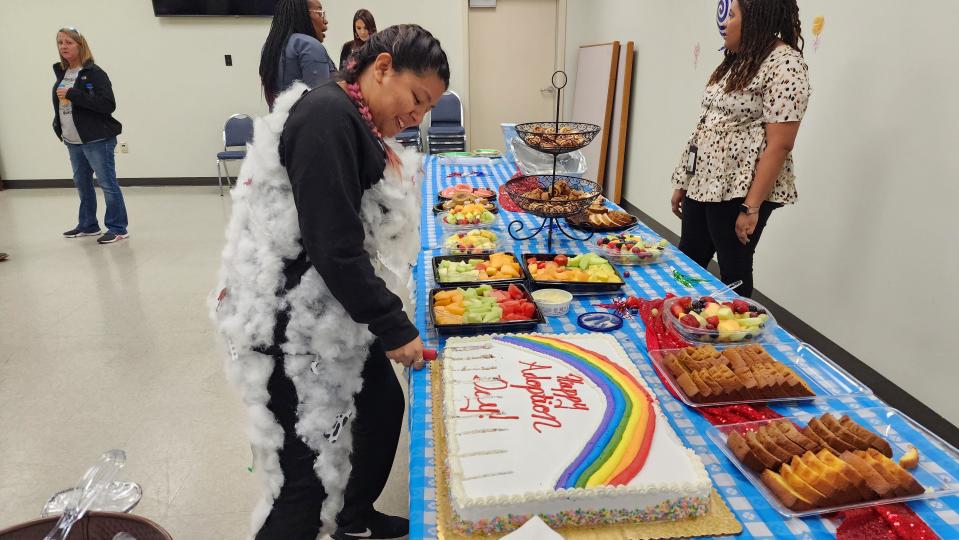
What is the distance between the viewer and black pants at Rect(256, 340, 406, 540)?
45.2 inches

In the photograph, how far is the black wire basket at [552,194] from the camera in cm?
183

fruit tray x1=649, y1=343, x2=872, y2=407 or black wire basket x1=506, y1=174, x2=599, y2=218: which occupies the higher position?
black wire basket x1=506, y1=174, x2=599, y2=218

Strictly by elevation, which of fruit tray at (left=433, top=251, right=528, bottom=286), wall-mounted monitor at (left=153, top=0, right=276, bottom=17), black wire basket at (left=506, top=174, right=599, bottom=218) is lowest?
fruit tray at (left=433, top=251, right=528, bottom=286)

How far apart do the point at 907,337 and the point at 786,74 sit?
1.14m

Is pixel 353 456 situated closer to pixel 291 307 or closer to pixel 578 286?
pixel 291 307

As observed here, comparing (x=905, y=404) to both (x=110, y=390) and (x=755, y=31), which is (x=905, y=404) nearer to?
(x=755, y=31)

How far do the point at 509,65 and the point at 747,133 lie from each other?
15.4 ft

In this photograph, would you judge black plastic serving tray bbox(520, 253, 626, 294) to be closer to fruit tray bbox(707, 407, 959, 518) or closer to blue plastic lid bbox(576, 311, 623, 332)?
blue plastic lid bbox(576, 311, 623, 332)

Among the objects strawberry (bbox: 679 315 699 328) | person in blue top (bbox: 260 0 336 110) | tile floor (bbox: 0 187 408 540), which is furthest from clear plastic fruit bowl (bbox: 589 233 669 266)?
person in blue top (bbox: 260 0 336 110)

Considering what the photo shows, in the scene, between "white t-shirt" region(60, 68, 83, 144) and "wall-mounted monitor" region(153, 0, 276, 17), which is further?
"wall-mounted monitor" region(153, 0, 276, 17)

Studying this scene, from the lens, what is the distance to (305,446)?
1.16m

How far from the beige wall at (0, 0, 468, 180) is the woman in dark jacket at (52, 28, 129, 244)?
1.81 metres

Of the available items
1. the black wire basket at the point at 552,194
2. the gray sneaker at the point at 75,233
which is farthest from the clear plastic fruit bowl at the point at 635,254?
the gray sneaker at the point at 75,233

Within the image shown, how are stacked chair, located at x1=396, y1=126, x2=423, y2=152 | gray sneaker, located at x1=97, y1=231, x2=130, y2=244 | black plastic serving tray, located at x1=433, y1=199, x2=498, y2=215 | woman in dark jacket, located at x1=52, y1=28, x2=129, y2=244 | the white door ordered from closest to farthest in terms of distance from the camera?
black plastic serving tray, located at x1=433, y1=199, x2=498, y2=215 → woman in dark jacket, located at x1=52, y1=28, x2=129, y2=244 → gray sneaker, located at x1=97, y1=231, x2=130, y2=244 → stacked chair, located at x1=396, y1=126, x2=423, y2=152 → the white door
